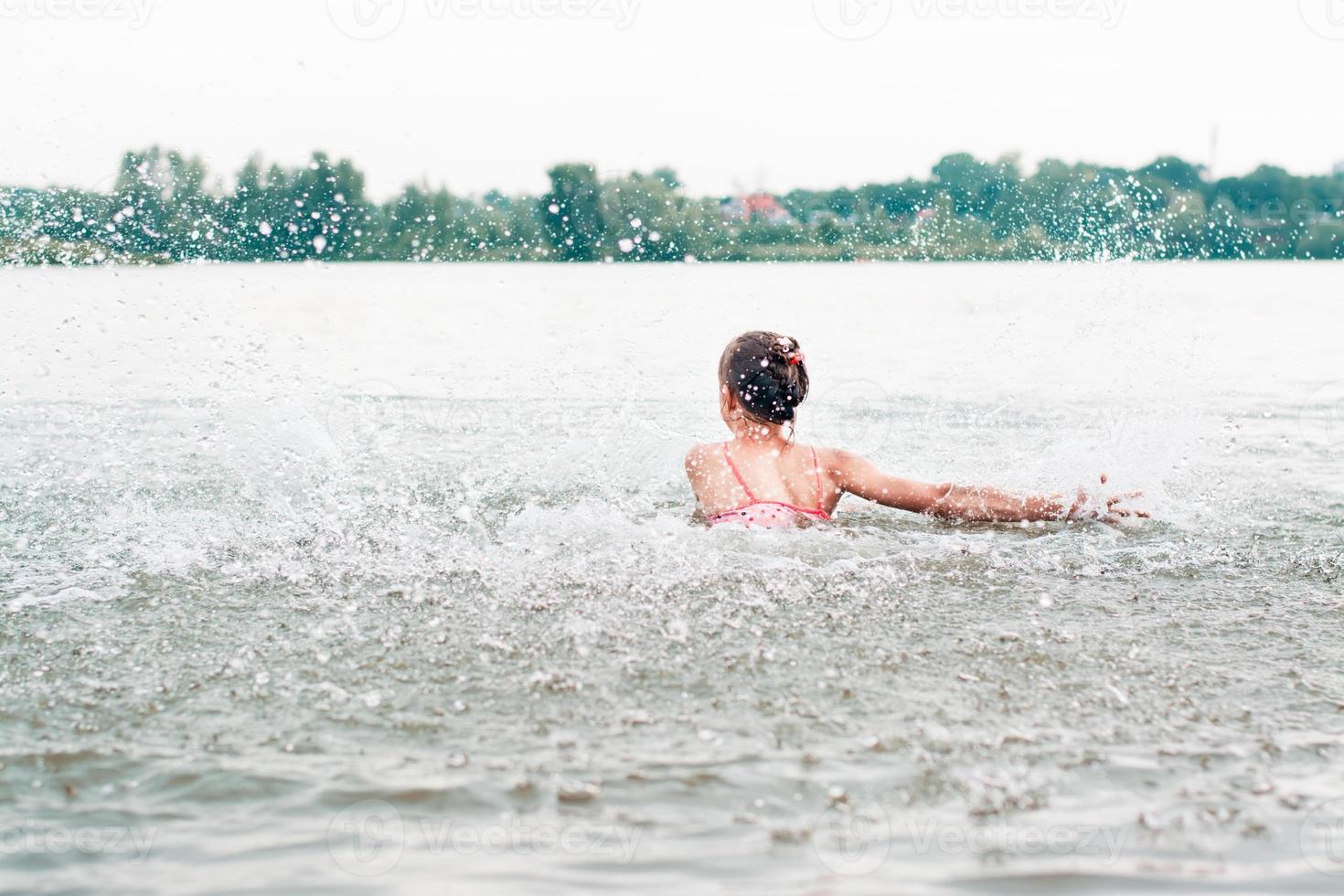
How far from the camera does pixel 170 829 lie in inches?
116

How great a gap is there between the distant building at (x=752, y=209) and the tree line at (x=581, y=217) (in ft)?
0.11

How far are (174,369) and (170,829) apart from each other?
42.4 feet

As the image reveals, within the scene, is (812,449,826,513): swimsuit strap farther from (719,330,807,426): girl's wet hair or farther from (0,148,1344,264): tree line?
(0,148,1344,264): tree line

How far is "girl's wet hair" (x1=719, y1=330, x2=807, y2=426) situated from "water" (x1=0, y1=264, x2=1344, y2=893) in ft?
2.08

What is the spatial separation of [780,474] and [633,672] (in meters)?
2.09

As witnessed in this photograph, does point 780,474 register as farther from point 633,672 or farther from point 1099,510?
point 633,672

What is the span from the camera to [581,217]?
11547 millimetres

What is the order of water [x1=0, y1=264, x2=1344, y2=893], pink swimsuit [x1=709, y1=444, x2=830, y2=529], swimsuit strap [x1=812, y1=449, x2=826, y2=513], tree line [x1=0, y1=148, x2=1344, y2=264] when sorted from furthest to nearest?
tree line [x1=0, y1=148, x2=1344, y2=264] → swimsuit strap [x1=812, y1=449, x2=826, y2=513] → pink swimsuit [x1=709, y1=444, x2=830, y2=529] → water [x1=0, y1=264, x2=1344, y2=893]

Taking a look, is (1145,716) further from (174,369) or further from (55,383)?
→ (174,369)

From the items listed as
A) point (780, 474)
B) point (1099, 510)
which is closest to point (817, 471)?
point (780, 474)

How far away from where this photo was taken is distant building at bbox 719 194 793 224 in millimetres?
10586

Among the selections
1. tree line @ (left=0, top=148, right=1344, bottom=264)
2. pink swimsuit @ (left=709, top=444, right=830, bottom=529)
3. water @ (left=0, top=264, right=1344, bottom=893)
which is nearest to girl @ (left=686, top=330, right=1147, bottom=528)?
pink swimsuit @ (left=709, top=444, right=830, bottom=529)

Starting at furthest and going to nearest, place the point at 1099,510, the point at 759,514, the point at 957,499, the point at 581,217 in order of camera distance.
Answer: the point at 581,217
the point at 1099,510
the point at 957,499
the point at 759,514

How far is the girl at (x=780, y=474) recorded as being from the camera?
570 cm
